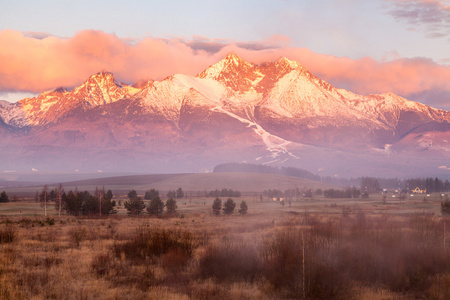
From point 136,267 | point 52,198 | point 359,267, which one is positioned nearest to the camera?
point 359,267

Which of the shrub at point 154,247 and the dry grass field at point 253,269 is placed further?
the shrub at point 154,247

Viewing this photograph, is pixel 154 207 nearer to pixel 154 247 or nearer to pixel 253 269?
pixel 154 247

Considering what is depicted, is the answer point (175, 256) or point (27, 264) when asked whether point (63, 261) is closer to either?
point (27, 264)

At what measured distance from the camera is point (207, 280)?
1611cm

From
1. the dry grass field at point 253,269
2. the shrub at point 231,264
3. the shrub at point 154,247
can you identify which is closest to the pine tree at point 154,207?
the dry grass field at point 253,269

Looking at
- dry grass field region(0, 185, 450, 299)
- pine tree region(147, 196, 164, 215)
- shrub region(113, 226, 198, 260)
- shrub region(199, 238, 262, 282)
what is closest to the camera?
dry grass field region(0, 185, 450, 299)

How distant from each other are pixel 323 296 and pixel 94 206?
68.4m

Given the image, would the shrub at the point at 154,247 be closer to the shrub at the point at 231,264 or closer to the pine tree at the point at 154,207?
the shrub at the point at 231,264

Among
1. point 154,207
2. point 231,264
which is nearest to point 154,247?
point 231,264

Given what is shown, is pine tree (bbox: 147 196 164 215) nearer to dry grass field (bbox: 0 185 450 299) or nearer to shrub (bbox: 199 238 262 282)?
dry grass field (bbox: 0 185 450 299)

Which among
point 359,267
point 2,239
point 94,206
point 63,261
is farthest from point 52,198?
point 359,267

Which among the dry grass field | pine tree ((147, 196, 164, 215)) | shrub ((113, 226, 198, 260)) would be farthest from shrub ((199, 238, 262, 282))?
pine tree ((147, 196, 164, 215))

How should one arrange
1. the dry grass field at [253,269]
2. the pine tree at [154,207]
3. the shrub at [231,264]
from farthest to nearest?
1. the pine tree at [154,207]
2. the shrub at [231,264]
3. the dry grass field at [253,269]

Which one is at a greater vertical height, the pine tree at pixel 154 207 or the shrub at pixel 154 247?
the shrub at pixel 154 247
